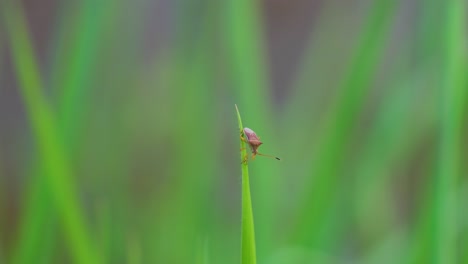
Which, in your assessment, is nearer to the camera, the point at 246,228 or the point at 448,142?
the point at 246,228

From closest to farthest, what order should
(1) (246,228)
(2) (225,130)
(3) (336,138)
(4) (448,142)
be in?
(1) (246,228), (4) (448,142), (3) (336,138), (2) (225,130)

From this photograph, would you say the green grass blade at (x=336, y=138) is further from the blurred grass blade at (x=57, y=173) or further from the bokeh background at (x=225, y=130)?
the blurred grass blade at (x=57, y=173)

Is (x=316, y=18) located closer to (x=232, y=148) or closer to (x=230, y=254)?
(x=232, y=148)

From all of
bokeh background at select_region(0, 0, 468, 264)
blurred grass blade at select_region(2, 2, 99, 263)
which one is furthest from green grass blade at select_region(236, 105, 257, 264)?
blurred grass blade at select_region(2, 2, 99, 263)

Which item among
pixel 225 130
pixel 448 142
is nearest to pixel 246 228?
pixel 448 142

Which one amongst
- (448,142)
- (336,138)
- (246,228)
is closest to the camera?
(246,228)

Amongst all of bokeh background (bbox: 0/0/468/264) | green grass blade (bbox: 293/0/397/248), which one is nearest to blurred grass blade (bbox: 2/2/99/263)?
bokeh background (bbox: 0/0/468/264)

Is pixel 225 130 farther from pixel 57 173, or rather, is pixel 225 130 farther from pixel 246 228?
pixel 246 228

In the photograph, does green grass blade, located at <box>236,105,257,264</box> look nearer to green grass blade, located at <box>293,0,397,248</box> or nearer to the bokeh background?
the bokeh background

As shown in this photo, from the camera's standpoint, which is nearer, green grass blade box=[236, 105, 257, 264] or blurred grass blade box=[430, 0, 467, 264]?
green grass blade box=[236, 105, 257, 264]
